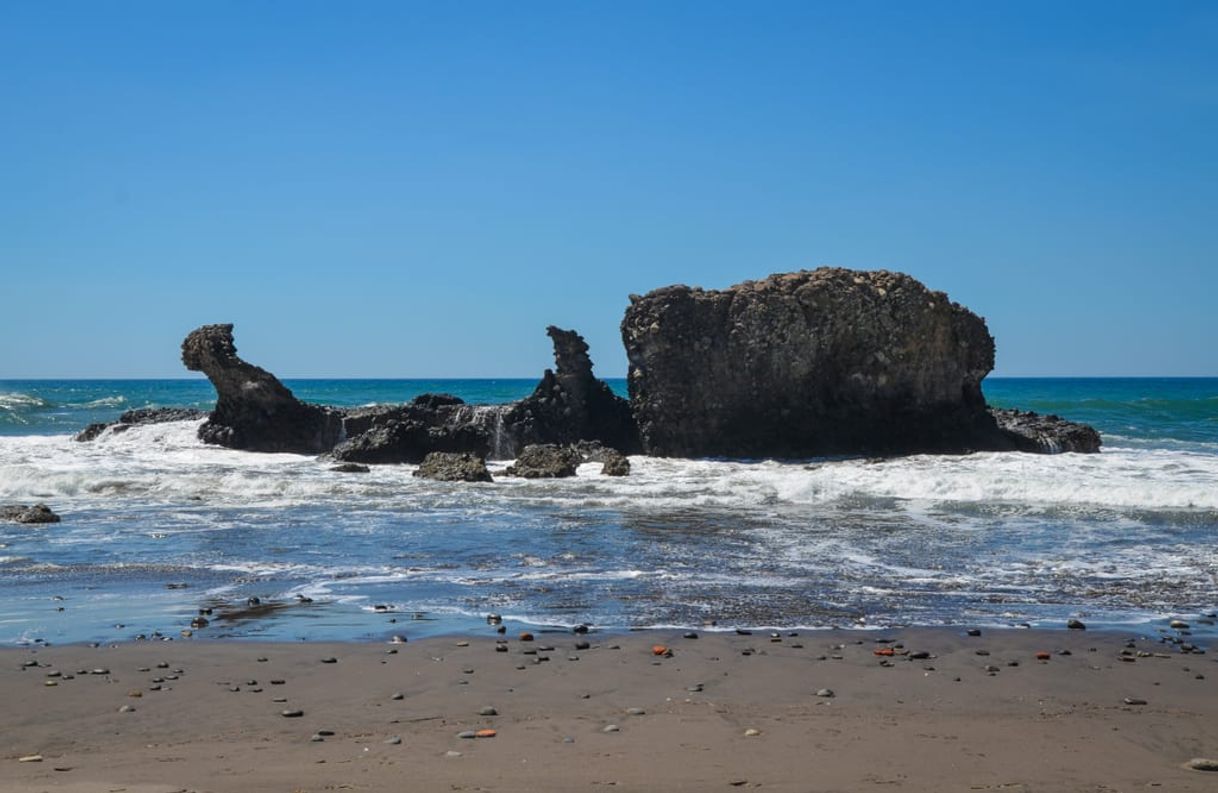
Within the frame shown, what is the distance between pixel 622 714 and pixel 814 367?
16923mm

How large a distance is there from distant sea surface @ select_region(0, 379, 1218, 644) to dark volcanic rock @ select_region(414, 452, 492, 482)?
48 cm

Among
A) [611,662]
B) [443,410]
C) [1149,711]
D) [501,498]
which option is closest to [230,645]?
[611,662]

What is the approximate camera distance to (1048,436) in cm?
2336

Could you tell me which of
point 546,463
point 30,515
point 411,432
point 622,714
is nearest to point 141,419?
point 411,432

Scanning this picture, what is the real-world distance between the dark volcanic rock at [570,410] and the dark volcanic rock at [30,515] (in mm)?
11202

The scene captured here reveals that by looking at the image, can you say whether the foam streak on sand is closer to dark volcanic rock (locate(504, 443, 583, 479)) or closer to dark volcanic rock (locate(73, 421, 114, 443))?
dark volcanic rock (locate(504, 443, 583, 479))

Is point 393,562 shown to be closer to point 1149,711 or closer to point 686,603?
point 686,603

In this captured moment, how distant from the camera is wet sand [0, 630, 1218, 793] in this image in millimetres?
4984

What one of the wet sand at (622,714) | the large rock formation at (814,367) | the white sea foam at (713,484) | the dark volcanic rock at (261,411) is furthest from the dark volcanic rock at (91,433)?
the wet sand at (622,714)

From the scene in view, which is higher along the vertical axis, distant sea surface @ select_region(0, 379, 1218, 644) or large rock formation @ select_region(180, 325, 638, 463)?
large rock formation @ select_region(180, 325, 638, 463)

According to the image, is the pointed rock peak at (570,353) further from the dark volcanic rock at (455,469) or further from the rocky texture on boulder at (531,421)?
the dark volcanic rock at (455,469)

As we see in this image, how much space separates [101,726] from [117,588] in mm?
4346

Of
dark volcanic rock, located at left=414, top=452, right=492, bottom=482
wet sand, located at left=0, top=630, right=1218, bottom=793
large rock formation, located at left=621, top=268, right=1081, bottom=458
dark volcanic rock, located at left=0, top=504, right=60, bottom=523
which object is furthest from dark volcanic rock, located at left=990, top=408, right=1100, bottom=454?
dark volcanic rock, located at left=0, top=504, right=60, bottom=523

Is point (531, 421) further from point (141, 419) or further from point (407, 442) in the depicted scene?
point (141, 419)
